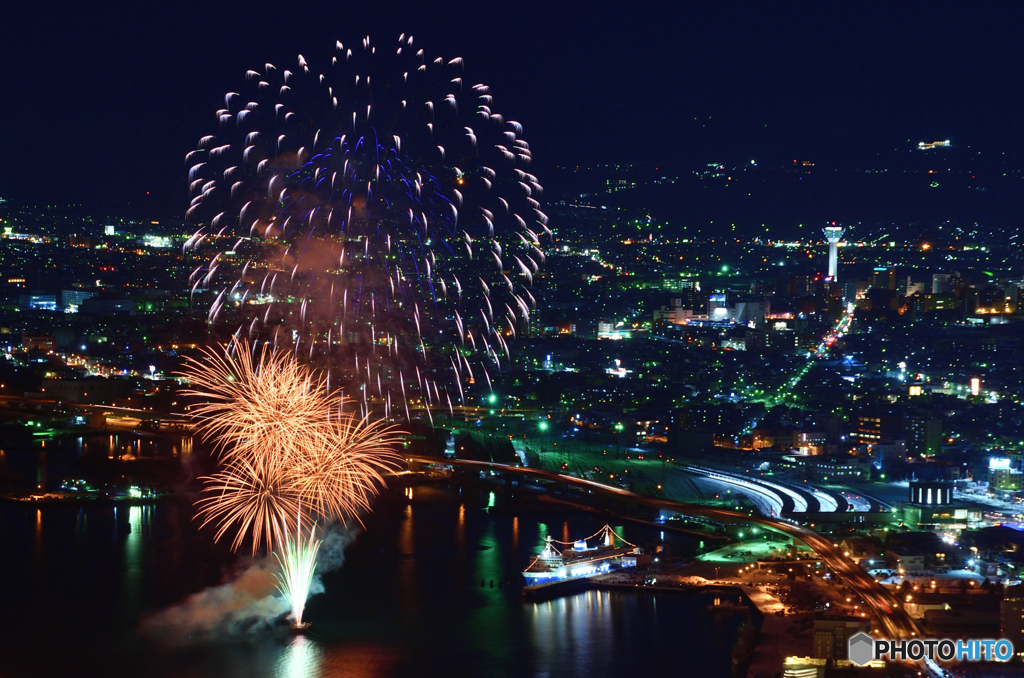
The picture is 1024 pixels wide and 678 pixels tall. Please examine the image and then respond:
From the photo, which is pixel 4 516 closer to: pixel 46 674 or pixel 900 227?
pixel 46 674

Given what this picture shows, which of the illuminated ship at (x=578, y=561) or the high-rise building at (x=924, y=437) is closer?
the illuminated ship at (x=578, y=561)

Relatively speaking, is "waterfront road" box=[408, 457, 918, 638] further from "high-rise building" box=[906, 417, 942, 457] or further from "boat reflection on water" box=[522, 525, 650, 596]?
"high-rise building" box=[906, 417, 942, 457]

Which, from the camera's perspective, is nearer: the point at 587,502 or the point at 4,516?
the point at 4,516

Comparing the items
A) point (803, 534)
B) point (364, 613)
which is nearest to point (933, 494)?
point (803, 534)

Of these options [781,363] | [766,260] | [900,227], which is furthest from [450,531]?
A: [900,227]

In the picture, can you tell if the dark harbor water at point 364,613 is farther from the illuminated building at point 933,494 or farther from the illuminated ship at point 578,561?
the illuminated building at point 933,494

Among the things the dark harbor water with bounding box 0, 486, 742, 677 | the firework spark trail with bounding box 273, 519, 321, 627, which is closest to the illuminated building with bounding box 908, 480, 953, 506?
the dark harbor water with bounding box 0, 486, 742, 677

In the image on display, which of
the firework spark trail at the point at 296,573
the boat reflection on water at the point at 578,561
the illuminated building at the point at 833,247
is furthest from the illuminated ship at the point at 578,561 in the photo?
the illuminated building at the point at 833,247
